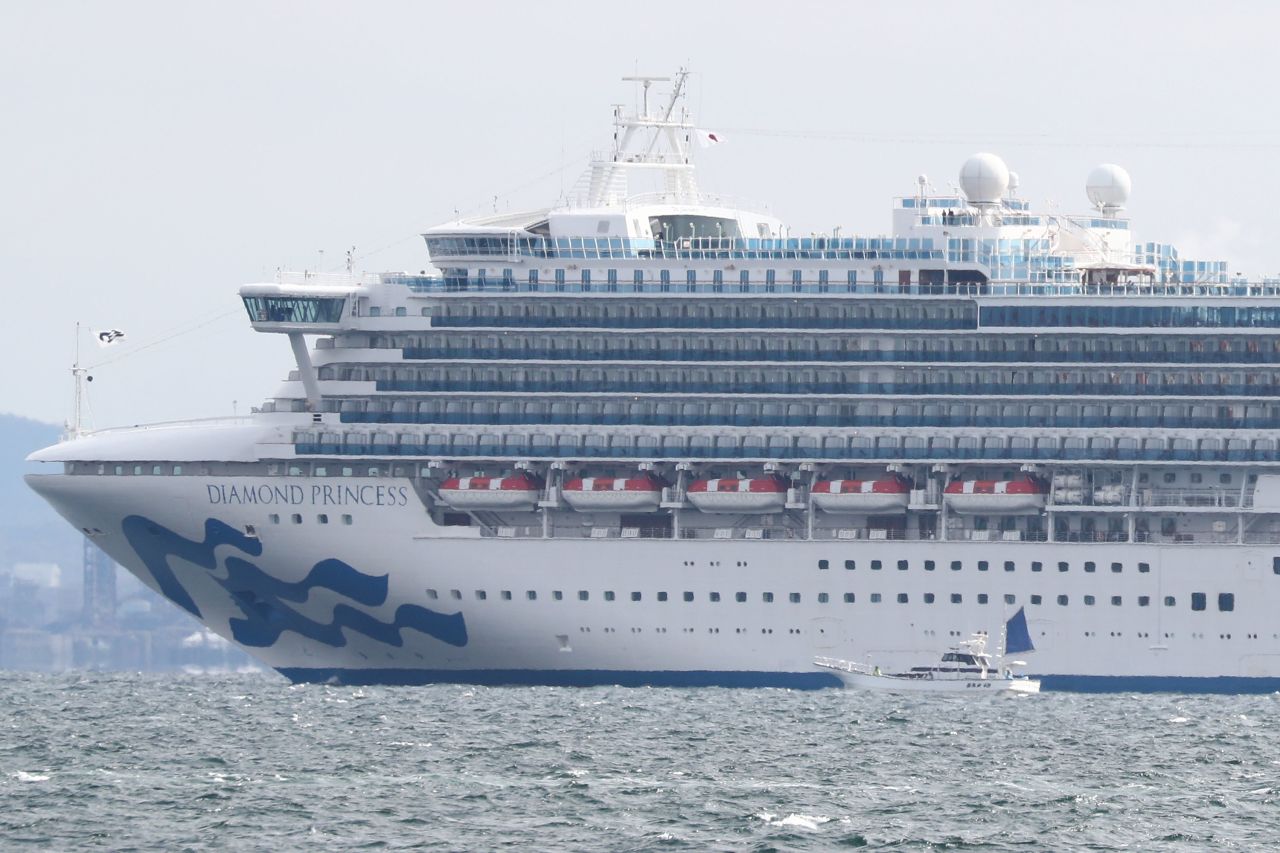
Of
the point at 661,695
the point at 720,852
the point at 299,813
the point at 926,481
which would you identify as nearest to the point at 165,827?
the point at 299,813

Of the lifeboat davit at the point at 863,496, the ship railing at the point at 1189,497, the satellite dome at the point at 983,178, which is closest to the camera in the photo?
A: the ship railing at the point at 1189,497

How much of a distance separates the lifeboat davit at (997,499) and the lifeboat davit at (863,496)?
1302 mm

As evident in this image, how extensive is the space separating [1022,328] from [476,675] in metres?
17.3

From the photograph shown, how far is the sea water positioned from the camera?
2004 inches

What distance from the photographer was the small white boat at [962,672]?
3009 inches

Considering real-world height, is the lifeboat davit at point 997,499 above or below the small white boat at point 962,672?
above

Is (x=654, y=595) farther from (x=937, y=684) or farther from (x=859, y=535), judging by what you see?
(x=937, y=684)

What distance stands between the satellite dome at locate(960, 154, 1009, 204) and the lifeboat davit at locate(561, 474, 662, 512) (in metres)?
12.2

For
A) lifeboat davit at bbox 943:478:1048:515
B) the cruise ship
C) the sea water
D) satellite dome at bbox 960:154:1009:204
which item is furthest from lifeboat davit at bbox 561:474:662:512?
satellite dome at bbox 960:154:1009:204

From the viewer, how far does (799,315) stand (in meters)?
80.1

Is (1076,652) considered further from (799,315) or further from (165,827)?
(165,827)

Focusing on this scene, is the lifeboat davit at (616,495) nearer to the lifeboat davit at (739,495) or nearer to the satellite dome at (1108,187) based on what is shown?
the lifeboat davit at (739,495)

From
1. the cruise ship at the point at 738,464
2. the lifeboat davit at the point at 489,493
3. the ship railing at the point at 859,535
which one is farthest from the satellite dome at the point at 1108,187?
the lifeboat davit at the point at 489,493

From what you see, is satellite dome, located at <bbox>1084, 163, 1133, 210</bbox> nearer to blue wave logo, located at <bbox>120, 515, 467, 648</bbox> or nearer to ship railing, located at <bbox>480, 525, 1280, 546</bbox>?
ship railing, located at <bbox>480, 525, 1280, 546</bbox>
